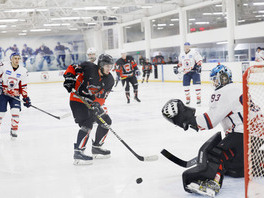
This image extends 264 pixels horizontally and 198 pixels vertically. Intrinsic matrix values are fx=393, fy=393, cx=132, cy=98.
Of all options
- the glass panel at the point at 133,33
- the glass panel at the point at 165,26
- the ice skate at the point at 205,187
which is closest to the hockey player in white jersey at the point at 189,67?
the ice skate at the point at 205,187

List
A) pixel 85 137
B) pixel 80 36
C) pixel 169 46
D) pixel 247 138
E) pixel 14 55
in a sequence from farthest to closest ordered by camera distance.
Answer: pixel 80 36
pixel 169 46
pixel 14 55
pixel 85 137
pixel 247 138

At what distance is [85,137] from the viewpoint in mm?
3408

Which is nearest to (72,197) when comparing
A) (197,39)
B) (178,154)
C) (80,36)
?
(178,154)

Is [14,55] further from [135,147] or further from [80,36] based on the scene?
[80,36]

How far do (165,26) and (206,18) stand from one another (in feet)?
10.0

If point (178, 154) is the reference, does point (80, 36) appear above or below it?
above

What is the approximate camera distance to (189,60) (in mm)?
7621

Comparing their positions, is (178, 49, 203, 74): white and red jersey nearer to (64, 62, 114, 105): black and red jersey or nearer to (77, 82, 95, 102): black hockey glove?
(64, 62, 114, 105): black and red jersey

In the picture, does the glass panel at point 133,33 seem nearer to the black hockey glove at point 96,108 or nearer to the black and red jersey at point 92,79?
the black and red jersey at point 92,79

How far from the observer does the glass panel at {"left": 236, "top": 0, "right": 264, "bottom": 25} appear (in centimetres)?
1300

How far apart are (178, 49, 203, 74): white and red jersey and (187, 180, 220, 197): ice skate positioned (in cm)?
527

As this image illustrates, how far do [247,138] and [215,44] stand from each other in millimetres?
14052

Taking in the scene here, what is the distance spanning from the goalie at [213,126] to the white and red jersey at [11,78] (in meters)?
2.59

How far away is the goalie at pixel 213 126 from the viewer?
2.53 metres
